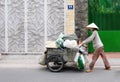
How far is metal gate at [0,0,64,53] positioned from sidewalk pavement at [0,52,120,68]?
688mm

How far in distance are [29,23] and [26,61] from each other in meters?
2.25

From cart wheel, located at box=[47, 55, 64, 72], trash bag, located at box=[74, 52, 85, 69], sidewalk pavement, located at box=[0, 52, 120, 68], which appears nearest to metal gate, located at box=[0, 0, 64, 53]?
sidewalk pavement, located at box=[0, 52, 120, 68]

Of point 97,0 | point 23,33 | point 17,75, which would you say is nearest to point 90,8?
point 97,0

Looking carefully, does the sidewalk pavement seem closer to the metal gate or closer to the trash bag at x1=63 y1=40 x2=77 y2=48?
the metal gate

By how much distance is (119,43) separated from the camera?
598 inches

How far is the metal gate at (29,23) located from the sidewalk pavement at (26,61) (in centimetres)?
69

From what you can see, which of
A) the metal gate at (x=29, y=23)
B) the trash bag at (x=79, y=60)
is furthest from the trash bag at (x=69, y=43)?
the metal gate at (x=29, y=23)

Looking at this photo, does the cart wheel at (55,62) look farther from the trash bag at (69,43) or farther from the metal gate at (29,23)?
the metal gate at (29,23)

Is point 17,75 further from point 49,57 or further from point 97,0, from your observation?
point 97,0

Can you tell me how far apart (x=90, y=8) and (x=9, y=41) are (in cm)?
370

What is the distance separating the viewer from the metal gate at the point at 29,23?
14.7m

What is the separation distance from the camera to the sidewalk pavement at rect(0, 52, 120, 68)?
40.1ft

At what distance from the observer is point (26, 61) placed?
13062mm

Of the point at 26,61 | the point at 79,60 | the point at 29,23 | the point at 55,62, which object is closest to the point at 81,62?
the point at 79,60
